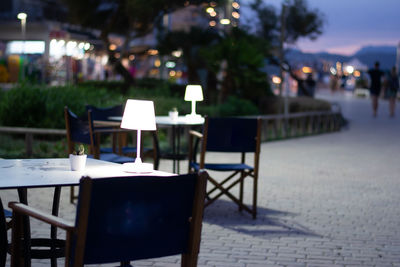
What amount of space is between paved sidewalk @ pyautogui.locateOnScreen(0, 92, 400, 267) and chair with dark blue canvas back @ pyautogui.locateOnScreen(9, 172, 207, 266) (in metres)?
2.23

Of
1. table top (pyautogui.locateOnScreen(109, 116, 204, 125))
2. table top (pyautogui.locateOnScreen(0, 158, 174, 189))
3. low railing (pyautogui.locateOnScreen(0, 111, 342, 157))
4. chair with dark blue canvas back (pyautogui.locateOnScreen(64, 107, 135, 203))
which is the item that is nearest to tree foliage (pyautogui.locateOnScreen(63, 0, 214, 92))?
low railing (pyautogui.locateOnScreen(0, 111, 342, 157))

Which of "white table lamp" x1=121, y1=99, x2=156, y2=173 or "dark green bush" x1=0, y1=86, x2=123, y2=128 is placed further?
"dark green bush" x1=0, y1=86, x2=123, y2=128

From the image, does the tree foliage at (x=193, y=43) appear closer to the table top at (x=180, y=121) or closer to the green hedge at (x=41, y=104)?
the green hedge at (x=41, y=104)

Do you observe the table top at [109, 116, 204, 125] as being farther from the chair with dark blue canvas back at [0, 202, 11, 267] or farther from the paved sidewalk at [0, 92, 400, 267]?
the chair with dark blue canvas back at [0, 202, 11, 267]

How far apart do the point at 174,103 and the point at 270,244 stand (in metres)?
11.0

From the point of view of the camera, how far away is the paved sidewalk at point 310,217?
19.9 feet

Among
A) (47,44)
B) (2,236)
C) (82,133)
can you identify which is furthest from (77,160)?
(47,44)

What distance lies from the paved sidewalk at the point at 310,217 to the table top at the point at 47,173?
1225 mm

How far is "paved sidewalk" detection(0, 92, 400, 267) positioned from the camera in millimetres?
6055

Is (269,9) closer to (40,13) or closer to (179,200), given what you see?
(40,13)

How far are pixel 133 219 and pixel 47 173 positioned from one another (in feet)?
3.61

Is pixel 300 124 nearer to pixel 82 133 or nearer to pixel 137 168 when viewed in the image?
pixel 82 133

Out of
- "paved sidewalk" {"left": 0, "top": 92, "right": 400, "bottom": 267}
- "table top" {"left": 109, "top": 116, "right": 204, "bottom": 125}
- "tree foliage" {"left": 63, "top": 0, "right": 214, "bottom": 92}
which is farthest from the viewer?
"tree foliage" {"left": 63, "top": 0, "right": 214, "bottom": 92}

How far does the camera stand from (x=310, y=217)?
780 centimetres
